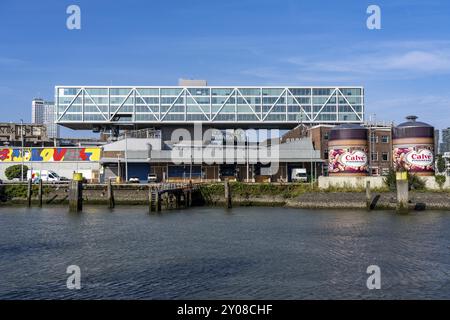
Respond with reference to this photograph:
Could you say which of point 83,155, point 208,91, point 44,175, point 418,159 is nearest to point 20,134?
point 83,155

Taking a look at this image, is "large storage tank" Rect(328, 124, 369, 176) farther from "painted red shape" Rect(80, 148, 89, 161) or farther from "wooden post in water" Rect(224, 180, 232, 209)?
"painted red shape" Rect(80, 148, 89, 161)

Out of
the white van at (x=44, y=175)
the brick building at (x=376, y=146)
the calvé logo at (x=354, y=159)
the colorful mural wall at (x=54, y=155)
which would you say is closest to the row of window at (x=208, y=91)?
the colorful mural wall at (x=54, y=155)

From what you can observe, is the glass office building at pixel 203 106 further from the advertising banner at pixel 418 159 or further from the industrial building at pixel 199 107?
the advertising banner at pixel 418 159

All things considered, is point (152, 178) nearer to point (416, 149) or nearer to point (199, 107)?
point (416, 149)

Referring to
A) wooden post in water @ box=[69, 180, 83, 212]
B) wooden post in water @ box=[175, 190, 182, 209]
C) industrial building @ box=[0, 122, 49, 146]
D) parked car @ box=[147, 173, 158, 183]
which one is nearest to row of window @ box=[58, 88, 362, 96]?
industrial building @ box=[0, 122, 49, 146]

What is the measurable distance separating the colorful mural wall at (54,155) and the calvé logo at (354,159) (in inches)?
2028

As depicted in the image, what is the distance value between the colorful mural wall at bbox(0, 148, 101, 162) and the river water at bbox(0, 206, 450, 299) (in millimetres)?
48905

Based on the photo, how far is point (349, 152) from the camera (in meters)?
68.7

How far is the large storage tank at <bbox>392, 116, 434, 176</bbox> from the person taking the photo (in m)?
68.3

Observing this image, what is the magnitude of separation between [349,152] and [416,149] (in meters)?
8.45

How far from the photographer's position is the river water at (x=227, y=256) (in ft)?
80.3
